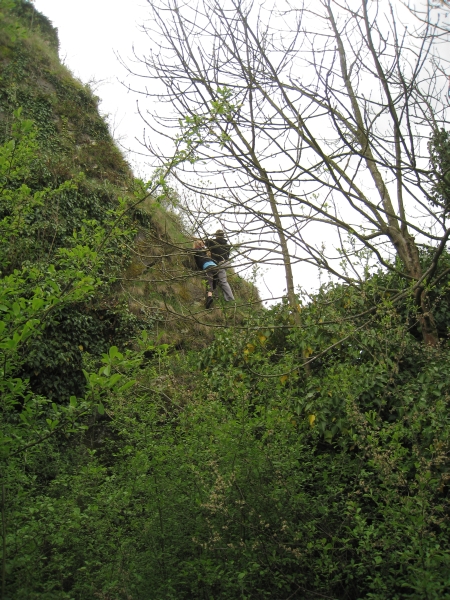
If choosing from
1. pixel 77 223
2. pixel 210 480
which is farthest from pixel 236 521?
pixel 77 223

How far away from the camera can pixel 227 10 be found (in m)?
4.82

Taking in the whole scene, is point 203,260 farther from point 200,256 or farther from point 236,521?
point 236,521

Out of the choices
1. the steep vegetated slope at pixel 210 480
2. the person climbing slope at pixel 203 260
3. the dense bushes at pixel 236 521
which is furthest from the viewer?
the person climbing slope at pixel 203 260

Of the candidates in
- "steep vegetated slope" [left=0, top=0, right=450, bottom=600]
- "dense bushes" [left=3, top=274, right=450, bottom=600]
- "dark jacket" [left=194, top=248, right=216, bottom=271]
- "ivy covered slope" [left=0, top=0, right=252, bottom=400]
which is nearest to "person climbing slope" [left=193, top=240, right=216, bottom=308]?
"dark jacket" [left=194, top=248, right=216, bottom=271]

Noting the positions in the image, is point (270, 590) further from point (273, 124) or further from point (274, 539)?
point (273, 124)

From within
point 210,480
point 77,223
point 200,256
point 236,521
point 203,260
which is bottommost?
point 236,521

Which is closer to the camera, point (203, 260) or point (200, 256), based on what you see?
point (200, 256)

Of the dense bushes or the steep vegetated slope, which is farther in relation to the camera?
the dense bushes

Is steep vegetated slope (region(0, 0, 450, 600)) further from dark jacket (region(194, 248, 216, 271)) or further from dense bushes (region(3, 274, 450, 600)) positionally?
dark jacket (region(194, 248, 216, 271))

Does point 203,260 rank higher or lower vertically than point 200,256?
higher

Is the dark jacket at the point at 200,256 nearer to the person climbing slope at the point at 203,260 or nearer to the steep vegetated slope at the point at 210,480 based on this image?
the person climbing slope at the point at 203,260

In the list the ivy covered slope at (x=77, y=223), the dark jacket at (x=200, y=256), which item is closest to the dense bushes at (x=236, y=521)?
the dark jacket at (x=200, y=256)

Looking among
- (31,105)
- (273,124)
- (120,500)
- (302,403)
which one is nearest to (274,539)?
(120,500)

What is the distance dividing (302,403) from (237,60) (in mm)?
3412
